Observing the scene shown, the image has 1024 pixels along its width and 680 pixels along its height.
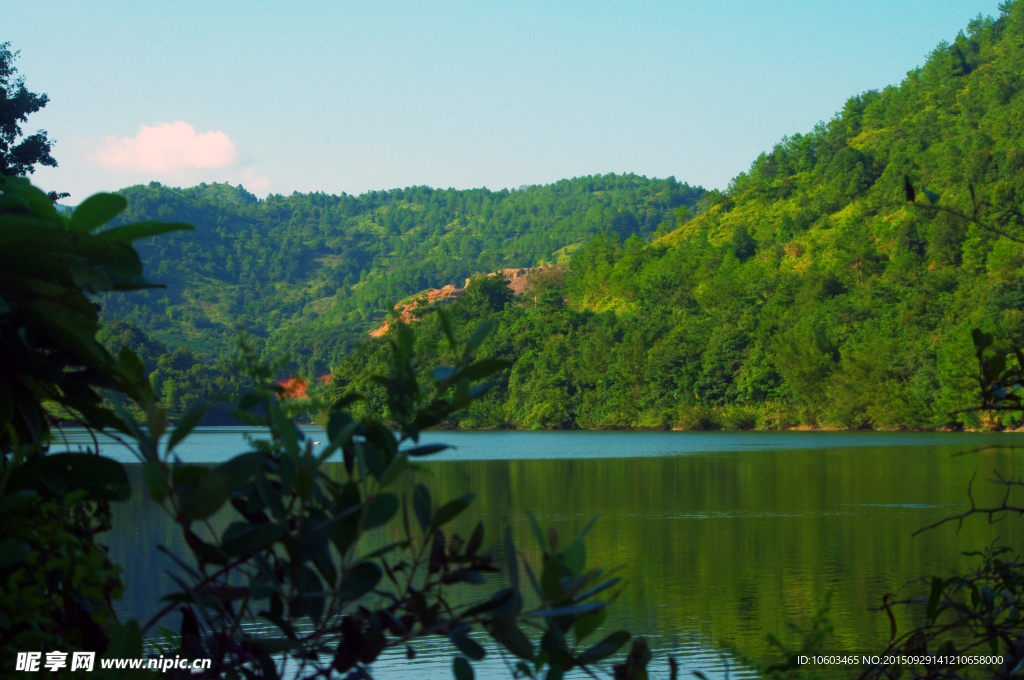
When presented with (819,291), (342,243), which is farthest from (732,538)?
(342,243)

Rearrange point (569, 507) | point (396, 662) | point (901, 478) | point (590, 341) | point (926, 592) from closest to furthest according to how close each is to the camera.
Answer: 1. point (396, 662)
2. point (926, 592)
3. point (569, 507)
4. point (901, 478)
5. point (590, 341)

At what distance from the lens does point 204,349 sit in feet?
253

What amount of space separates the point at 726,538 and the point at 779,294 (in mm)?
50405

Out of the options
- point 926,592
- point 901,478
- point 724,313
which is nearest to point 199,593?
point 926,592

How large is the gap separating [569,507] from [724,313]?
151ft

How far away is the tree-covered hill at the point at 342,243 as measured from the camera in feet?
316

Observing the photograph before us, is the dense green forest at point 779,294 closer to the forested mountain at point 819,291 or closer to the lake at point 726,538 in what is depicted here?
the forested mountain at point 819,291

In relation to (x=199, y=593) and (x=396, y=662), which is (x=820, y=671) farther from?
(x=199, y=593)

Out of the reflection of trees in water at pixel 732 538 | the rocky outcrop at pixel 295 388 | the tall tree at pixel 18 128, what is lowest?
the reflection of trees in water at pixel 732 538

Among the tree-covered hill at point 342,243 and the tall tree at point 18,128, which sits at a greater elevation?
the tree-covered hill at point 342,243

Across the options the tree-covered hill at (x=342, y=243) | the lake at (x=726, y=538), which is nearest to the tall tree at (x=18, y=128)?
the lake at (x=726, y=538)

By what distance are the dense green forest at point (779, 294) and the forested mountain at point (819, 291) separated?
0.52 feet

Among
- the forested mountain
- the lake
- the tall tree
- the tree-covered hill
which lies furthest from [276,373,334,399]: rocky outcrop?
the tree-covered hill

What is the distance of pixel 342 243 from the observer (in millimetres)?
130125
